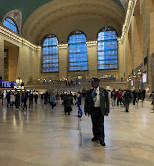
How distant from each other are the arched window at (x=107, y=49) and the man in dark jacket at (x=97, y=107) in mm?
35836

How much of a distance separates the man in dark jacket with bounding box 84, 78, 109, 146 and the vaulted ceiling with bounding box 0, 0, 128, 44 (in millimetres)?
28783

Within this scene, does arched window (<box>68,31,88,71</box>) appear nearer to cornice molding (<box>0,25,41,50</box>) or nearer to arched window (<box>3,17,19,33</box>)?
cornice molding (<box>0,25,41,50</box>)

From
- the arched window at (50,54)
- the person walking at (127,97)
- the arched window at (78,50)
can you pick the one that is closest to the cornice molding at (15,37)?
the arched window at (50,54)

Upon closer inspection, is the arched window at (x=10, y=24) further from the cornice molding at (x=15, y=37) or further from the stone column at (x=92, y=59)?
the stone column at (x=92, y=59)

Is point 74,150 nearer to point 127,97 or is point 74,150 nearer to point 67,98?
point 67,98

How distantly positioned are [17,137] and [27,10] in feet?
109

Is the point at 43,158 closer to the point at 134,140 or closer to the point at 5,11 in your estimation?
the point at 134,140

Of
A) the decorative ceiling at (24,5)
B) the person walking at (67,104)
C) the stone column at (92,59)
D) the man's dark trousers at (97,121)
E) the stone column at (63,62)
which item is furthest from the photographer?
the stone column at (63,62)

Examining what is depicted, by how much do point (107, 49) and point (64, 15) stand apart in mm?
12060

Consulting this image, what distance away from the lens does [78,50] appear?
1582 inches

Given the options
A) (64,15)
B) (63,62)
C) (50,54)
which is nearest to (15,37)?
(50,54)

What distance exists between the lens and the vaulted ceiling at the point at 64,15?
31.1 m

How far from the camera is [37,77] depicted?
41438 millimetres

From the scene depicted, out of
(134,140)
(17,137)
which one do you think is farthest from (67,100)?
(134,140)
